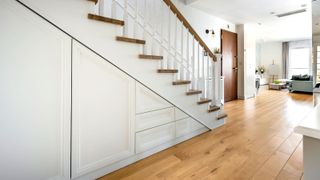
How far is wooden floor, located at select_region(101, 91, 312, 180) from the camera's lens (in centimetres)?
171

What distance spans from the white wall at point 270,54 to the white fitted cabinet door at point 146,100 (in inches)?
423

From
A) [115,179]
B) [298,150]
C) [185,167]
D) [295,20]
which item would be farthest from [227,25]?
[115,179]

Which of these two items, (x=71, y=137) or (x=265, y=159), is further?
(x=265, y=159)

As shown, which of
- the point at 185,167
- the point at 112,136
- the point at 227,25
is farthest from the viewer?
the point at 227,25

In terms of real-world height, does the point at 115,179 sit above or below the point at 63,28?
below

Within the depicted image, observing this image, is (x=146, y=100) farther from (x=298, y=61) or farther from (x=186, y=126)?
(x=298, y=61)

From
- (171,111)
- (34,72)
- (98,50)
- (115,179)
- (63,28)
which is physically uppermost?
(63,28)

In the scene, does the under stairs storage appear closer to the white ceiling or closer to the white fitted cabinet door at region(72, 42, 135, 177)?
the white fitted cabinet door at region(72, 42, 135, 177)

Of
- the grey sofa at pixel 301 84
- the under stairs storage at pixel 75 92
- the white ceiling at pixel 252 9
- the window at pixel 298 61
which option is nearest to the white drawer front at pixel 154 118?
the under stairs storage at pixel 75 92

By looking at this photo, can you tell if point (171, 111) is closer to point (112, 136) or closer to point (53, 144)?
point (112, 136)

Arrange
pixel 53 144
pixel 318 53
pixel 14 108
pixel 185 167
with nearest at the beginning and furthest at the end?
pixel 318 53 → pixel 14 108 → pixel 53 144 → pixel 185 167

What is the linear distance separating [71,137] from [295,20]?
22.7ft

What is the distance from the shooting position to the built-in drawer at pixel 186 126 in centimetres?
242

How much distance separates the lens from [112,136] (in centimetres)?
171
